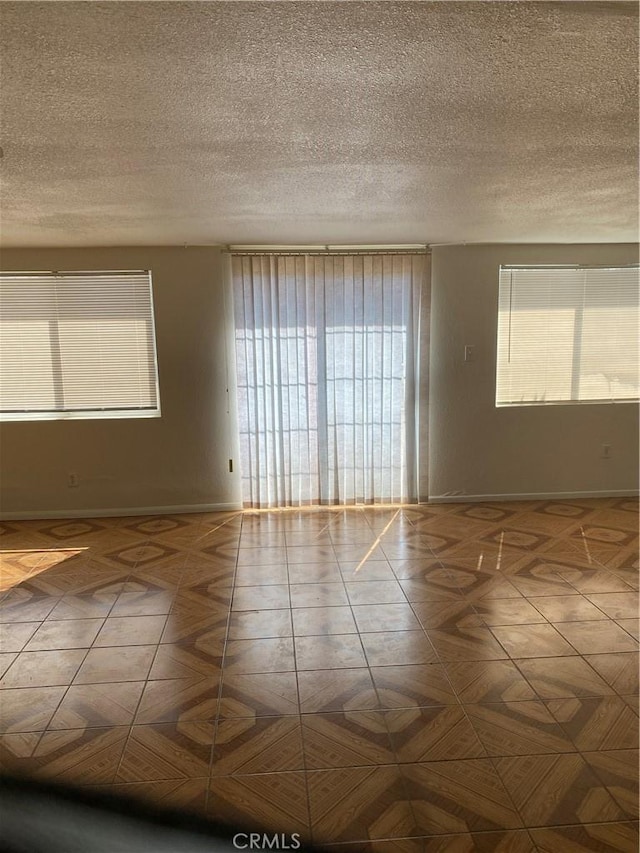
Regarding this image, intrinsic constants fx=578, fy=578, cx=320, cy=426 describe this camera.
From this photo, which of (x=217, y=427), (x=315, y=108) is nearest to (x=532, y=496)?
(x=217, y=427)

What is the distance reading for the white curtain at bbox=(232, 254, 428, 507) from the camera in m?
4.59

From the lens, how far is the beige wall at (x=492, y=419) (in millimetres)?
4703

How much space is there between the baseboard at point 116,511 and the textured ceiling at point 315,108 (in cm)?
243

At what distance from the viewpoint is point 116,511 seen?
4730 millimetres

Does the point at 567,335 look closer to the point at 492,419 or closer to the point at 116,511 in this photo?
the point at 492,419

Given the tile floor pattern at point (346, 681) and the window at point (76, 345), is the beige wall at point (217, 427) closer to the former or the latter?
the window at point (76, 345)

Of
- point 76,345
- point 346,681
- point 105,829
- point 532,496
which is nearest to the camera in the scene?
point 105,829

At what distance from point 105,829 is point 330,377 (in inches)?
137

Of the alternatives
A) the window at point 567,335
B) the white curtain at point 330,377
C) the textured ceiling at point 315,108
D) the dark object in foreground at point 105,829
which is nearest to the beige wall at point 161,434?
the white curtain at point 330,377

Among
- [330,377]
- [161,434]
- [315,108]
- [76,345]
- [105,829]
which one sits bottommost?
[105,829]

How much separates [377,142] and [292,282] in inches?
→ 102

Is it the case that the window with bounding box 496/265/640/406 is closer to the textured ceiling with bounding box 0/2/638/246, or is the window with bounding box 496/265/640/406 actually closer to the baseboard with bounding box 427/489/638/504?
the baseboard with bounding box 427/489/638/504

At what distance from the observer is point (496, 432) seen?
16.1 ft

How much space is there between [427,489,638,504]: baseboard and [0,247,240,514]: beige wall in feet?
5.90
